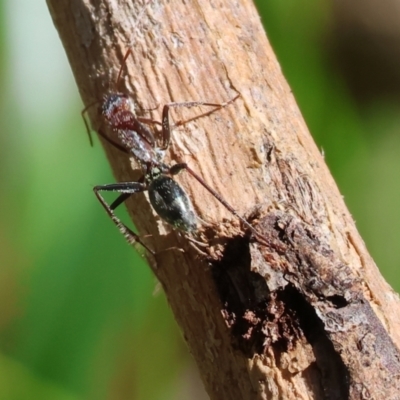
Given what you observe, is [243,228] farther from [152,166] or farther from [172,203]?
[152,166]

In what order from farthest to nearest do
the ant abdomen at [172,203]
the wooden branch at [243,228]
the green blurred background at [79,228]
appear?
1. the green blurred background at [79,228]
2. the ant abdomen at [172,203]
3. the wooden branch at [243,228]

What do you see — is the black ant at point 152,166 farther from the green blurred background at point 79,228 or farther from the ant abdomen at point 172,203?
the green blurred background at point 79,228

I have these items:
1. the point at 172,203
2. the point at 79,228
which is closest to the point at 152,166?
the point at 172,203

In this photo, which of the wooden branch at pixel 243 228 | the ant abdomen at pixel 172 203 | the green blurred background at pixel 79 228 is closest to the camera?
the wooden branch at pixel 243 228

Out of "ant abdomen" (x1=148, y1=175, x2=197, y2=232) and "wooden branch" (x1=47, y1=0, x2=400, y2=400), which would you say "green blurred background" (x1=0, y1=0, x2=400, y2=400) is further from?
"wooden branch" (x1=47, y1=0, x2=400, y2=400)

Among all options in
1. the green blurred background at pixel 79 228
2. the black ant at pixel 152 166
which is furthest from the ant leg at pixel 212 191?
the green blurred background at pixel 79 228

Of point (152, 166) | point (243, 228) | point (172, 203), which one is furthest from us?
point (152, 166)

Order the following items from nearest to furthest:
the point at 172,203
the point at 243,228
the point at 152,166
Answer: the point at 243,228, the point at 172,203, the point at 152,166
